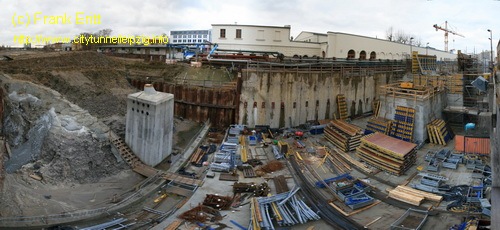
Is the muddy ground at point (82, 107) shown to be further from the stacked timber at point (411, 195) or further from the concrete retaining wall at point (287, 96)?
the stacked timber at point (411, 195)

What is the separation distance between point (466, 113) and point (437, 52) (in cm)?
4864

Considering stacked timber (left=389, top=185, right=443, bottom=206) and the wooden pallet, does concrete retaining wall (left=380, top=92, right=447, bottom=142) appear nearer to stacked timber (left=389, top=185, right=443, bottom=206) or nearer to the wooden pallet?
stacked timber (left=389, top=185, right=443, bottom=206)

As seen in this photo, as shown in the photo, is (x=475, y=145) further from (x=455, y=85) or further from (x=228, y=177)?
(x=228, y=177)

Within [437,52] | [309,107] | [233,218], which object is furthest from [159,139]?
[437,52]

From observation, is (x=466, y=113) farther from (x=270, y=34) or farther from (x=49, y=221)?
(x=49, y=221)

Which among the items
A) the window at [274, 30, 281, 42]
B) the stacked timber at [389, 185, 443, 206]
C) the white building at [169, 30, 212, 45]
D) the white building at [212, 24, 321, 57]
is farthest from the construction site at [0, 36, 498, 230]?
the white building at [169, 30, 212, 45]

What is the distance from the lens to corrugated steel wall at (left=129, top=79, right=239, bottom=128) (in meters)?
25.5

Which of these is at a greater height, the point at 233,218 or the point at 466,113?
the point at 466,113

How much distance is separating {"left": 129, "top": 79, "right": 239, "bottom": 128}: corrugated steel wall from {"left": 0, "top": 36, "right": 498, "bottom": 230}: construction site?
80mm

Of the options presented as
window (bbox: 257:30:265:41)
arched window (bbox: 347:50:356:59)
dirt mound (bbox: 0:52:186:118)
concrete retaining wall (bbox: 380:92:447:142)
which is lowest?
concrete retaining wall (bbox: 380:92:447:142)

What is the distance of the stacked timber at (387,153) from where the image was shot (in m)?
18.0

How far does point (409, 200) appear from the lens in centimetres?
1476

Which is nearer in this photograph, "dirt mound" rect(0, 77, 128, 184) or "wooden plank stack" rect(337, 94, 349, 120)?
"dirt mound" rect(0, 77, 128, 184)

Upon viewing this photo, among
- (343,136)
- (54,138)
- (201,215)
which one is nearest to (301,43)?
(343,136)
